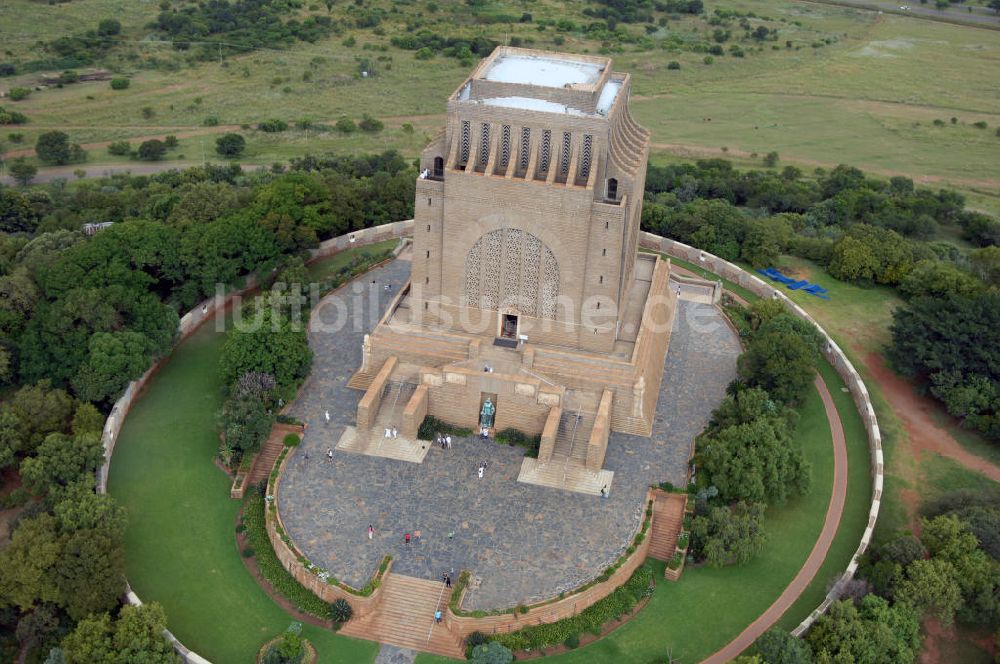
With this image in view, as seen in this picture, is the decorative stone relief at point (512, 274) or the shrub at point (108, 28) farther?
the shrub at point (108, 28)

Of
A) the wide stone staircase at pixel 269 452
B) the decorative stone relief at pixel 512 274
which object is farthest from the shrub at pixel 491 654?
the decorative stone relief at pixel 512 274

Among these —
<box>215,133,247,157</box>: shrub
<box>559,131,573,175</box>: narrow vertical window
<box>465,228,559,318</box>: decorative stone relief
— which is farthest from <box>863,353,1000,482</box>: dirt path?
<box>215,133,247,157</box>: shrub

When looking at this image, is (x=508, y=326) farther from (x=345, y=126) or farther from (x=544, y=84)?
(x=345, y=126)

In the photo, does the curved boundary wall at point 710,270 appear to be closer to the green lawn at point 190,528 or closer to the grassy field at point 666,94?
the green lawn at point 190,528

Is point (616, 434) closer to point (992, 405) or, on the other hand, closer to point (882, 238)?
point (992, 405)

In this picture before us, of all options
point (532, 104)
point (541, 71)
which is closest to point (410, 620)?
point (532, 104)

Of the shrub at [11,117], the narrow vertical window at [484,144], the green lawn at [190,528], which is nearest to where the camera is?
the green lawn at [190,528]

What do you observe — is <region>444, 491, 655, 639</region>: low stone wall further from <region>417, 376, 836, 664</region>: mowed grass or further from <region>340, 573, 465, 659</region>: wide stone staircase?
<region>417, 376, 836, 664</region>: mowed grass
